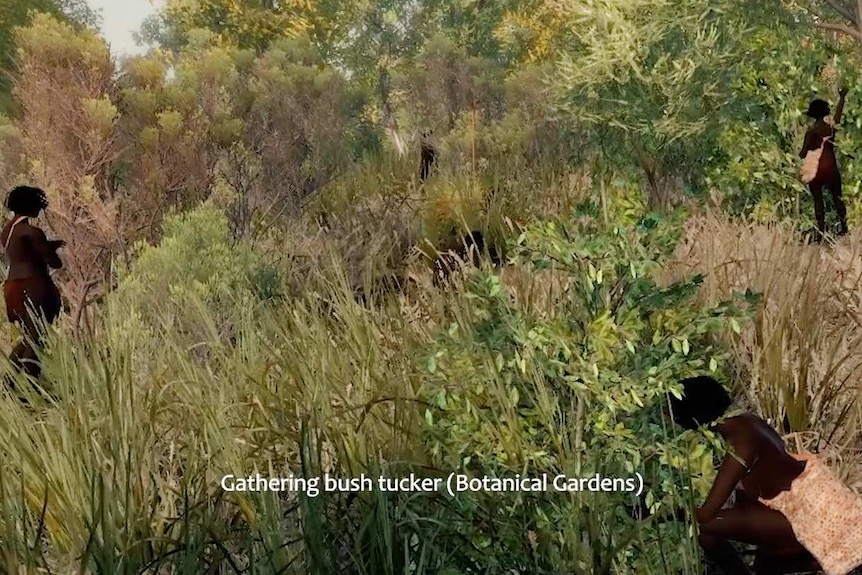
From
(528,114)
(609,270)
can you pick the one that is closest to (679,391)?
(609,270)

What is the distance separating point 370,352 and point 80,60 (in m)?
6.73

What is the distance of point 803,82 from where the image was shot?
8648 millimetres

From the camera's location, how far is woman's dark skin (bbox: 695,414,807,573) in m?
2.88

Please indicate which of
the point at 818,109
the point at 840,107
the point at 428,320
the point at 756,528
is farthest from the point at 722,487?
the point at 840,107

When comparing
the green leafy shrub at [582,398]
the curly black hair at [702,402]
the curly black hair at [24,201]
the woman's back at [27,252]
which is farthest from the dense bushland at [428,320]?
the curly black hair at [24,201]

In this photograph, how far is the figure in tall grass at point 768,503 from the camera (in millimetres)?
2867

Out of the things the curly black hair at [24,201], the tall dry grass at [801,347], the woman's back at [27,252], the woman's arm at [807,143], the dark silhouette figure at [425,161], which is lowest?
the tall dry grass at [801,347]

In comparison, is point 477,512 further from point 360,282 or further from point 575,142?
point 575,142

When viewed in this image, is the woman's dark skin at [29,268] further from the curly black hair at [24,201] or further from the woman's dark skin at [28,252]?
the curly black hair at [24,201]

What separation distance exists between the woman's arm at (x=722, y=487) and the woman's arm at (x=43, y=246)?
5.03 m

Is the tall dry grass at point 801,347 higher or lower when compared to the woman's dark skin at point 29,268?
lower

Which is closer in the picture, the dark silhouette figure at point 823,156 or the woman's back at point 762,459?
the woman's back at point 762,459

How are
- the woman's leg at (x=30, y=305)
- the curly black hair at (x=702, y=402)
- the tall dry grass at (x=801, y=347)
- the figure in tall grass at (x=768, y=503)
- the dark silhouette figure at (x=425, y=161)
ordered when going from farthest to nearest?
the dark silhouette figure at (x=425, y=161) < the woman's leg at (x=30, y=305) < the tall dry grass at (x=801, y=347) < the curly black hair at (x=702, y=402) < the figure in tall grass at (x=768, y=503)

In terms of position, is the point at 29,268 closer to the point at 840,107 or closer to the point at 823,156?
the point at 823,156
